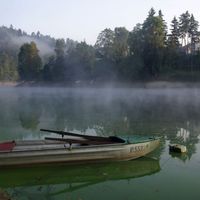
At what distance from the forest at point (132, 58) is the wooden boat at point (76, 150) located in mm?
62429

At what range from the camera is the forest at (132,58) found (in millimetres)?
79938

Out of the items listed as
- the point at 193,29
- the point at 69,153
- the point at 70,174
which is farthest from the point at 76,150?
the point at 193,29

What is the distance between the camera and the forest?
79.9m

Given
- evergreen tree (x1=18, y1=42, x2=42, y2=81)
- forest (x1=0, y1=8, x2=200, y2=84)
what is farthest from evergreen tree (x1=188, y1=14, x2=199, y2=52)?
evergreen tree (x1=18, y1=42, x2=42, y2=81)

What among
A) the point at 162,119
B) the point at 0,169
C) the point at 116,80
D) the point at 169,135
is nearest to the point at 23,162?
the point at 0,169

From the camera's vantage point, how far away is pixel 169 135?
22016mm

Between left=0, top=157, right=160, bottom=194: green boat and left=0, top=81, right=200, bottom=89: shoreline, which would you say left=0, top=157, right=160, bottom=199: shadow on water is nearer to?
left=0, top=157, right=160, bottom=194: green boat

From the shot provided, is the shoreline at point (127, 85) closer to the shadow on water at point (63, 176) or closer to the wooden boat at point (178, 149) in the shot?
the wooden boat at point (178, 149)

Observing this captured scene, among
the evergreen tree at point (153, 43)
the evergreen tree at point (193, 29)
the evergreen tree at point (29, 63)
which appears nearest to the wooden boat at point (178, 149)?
the evergreen tree at point (153, 43)

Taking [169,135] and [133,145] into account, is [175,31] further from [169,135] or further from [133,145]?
[133,145]

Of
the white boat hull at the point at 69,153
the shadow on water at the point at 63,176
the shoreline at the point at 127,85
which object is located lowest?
the shadow on water at the point at 63,176

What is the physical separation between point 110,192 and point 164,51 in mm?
71265

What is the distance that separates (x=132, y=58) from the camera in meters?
84.1

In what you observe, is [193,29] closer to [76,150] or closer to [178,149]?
[178,149]
